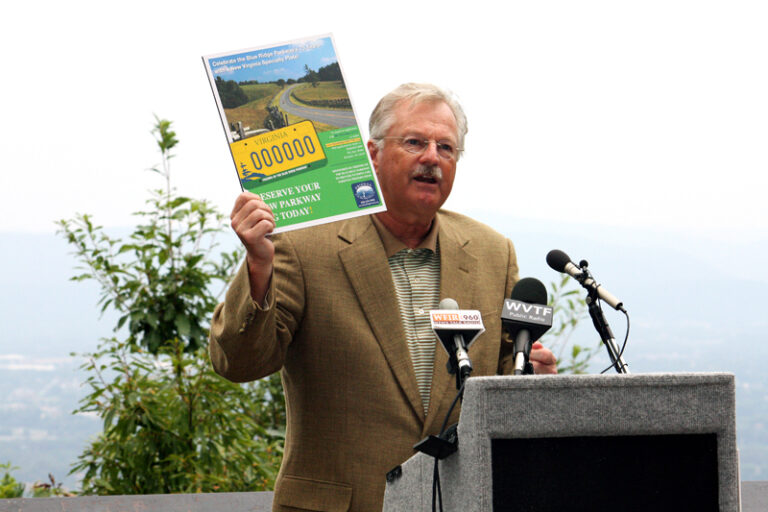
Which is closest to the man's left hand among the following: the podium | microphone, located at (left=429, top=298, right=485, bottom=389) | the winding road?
microphone, located at (left=429, top=298, right=485, bottom=389)

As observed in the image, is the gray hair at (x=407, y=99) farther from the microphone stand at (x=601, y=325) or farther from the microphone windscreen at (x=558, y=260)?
the microphone stand at (x=601, y=325)

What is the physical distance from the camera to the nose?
1.87m

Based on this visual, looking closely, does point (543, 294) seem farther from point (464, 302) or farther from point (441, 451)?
point (464, 302)

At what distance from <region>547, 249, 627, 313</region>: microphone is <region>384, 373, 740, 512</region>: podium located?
16.5 inches

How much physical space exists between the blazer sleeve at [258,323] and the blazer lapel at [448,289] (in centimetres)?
33

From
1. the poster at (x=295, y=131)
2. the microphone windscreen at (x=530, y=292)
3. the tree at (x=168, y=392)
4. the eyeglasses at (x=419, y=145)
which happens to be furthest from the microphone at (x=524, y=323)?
the tree at (x=168, y=392)

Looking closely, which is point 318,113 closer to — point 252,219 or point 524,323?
point 252,219

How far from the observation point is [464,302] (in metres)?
1.92

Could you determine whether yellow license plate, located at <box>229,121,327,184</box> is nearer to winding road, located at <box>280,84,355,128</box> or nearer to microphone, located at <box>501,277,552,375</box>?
winding road, located at <box>280,84,355,128</box>

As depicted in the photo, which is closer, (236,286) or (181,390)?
(236,286)

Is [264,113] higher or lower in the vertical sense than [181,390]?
higher

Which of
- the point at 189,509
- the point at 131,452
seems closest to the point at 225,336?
the point at 189,509

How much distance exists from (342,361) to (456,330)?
62 cm

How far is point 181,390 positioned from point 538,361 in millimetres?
2121
